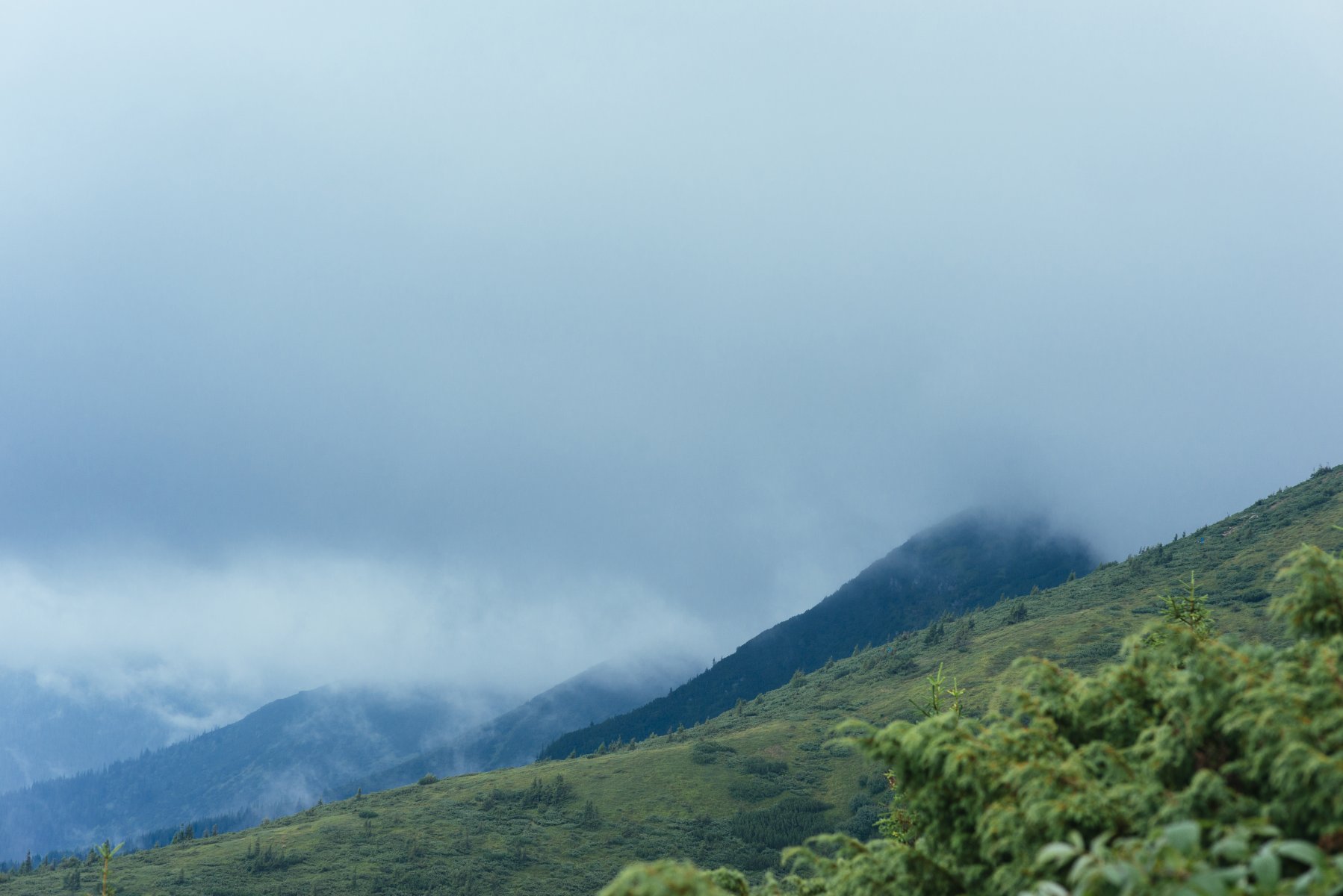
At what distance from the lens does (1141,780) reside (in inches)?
337

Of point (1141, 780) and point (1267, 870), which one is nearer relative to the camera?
point (1267, 870)

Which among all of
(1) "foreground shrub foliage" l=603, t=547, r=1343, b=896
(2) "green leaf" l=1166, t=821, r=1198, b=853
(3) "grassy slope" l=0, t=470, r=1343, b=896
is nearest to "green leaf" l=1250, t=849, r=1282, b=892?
(1) "foreground shrub foliage" l=603, t=547, r=1343, b=896

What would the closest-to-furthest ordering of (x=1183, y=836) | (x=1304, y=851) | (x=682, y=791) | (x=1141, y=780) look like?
(x=1304, y=851) < (x=1183, y=836) < (x=1141, y=780) < (x=682, y=791)

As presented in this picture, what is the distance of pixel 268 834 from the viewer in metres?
88.7

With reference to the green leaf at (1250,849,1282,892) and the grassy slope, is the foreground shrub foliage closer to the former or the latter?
the green leaf at (1250,849,1282,892)

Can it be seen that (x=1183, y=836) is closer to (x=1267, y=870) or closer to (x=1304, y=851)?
(x=1267, y=870)

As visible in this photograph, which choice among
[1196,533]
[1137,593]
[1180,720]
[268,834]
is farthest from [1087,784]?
[1196,533]

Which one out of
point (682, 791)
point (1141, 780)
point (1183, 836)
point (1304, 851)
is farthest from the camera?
point (682, 791)

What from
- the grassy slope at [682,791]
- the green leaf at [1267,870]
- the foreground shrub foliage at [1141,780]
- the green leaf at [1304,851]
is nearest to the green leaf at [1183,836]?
the foreground shrub foliage at [1141,780]

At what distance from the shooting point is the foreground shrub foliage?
→ 6398 millimetres

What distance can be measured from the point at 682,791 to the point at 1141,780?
324ft

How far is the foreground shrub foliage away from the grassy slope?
3897 cm

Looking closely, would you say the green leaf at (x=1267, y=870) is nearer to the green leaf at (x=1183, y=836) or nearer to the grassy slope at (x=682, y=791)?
the green leaf at (x=1183, y=836)

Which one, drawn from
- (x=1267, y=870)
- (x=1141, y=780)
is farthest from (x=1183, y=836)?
(x=1141, y=780)
